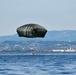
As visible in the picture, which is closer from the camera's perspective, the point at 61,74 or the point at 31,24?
the point at 31,24

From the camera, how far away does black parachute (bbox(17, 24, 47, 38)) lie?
112 ft

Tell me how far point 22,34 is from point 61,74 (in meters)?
55.1

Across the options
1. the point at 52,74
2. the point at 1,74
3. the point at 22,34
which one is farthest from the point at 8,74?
the point at 22,34

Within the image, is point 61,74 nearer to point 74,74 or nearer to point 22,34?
point 74,74

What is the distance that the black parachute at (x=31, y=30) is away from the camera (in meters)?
34.1

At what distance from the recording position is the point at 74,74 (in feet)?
282

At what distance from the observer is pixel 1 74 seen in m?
90.3

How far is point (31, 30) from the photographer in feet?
112

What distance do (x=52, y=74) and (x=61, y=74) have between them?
1937 millimetres

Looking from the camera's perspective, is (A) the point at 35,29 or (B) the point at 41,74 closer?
(A) the point at 35,29

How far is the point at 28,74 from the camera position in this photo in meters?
90.1

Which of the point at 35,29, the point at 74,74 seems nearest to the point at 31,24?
the point at 35,29

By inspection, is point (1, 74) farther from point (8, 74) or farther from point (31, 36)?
point (31, 36)

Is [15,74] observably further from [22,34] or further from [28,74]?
[22,34]
